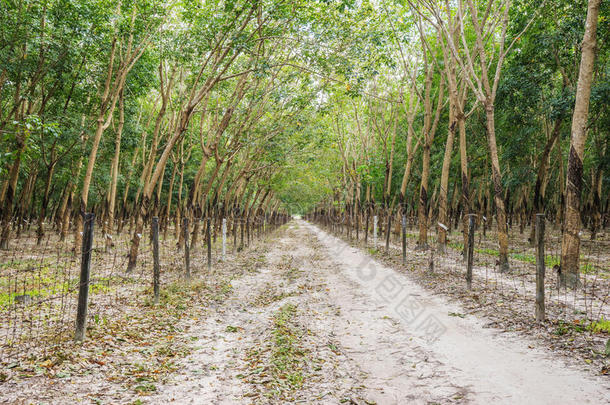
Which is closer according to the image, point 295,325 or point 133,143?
point 295,325

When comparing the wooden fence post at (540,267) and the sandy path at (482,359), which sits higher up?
the wooden fence post at (540,267)

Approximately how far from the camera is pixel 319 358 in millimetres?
5625

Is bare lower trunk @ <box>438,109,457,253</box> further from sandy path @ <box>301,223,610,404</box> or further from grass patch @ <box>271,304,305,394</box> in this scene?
grass patch @ <box>271,304,305,394</box>

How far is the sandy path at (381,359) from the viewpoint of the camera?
438 cm

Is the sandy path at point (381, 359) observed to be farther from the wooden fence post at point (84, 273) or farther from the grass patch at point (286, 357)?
the wooden fence post at point (84, 273)

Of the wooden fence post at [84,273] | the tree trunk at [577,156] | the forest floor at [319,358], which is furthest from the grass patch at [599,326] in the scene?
the wooden fence post at [84,273]

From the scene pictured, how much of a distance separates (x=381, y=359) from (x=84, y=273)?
15.0ft

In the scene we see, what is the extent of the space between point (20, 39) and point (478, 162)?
26.4 meters

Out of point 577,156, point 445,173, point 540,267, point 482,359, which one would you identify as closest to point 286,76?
point 445,173

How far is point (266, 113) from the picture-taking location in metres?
21.2

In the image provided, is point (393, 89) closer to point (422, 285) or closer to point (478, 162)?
point (478, 162)

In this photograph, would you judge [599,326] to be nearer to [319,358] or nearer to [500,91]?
[319,358]

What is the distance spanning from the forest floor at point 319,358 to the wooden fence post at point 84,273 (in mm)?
260

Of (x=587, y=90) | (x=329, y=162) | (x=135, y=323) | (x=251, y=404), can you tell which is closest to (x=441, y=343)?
(x=251, y=404)
